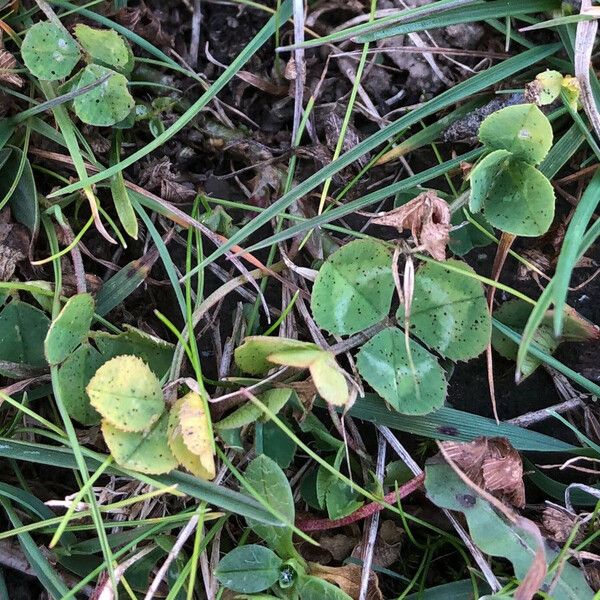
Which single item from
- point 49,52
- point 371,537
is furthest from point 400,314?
A: point 49,52

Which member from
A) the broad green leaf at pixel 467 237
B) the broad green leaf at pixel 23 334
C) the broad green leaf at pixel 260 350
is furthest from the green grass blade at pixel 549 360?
the broad green leaf at pixel 23 334

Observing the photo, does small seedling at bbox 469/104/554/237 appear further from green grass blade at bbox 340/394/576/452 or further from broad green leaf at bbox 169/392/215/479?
broad green leaf at bbox 169/392/215/479

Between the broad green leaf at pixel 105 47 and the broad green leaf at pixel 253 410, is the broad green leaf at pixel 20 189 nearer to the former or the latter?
the broad green leaf at pixel 105 47

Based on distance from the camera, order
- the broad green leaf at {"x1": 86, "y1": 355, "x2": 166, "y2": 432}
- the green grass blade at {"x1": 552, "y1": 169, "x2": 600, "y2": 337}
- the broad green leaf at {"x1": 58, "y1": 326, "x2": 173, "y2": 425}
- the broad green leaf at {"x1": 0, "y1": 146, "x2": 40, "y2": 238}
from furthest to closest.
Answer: the broad green leaf at {"x1": 0, "y1": 146, "x2": 40, "y2": 238}, the broad green leaf at {"x1": 58, "y1": 326, "x2": 173, "y2": 425}, the broad green leaf at {"x1": 86, "y1": 355, "x2": 166, "y2": 432}, the green grass blade at {"x1": 552, "y1": 169, "x2": 600, "y2": 337}

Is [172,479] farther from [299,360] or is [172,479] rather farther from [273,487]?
[299,360]

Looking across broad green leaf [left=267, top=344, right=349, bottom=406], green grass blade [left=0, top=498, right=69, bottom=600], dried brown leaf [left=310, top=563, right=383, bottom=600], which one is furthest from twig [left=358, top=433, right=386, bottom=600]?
green grass blade [left=0, top=498, right=69, bottom=600]

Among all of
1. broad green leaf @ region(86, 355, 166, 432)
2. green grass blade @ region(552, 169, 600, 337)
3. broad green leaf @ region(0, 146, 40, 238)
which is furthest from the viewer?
Result: broad green leaf @ region(0, 146, 40, 238)

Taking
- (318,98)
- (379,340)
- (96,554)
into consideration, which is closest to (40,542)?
(96,554)

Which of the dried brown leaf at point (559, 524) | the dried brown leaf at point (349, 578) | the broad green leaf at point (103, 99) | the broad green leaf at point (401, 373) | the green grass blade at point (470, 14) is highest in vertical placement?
the broad green leaf at point (103, 99)
